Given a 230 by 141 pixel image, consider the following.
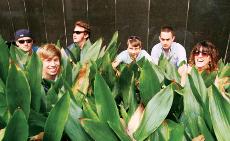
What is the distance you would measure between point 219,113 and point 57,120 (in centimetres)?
44

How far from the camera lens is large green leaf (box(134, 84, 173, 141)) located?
4.06 feet

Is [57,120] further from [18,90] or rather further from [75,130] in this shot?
[18,90]

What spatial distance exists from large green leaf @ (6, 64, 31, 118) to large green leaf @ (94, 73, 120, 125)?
0.66ft

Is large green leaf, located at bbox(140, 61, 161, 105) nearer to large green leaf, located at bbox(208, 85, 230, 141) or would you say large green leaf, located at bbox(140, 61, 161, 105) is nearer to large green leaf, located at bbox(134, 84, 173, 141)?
large green leaf, located at bbox(134, 84, 173, 141)

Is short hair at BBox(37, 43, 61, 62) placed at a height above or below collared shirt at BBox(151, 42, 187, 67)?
above

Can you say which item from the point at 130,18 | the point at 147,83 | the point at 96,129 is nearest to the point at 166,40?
the point at 130,18

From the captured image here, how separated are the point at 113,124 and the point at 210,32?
17.6ft

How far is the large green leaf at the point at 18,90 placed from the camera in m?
1.29

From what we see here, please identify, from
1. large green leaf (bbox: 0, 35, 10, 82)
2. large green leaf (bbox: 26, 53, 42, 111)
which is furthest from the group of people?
large green leaf (bbox: 26, 53, 42, 111)

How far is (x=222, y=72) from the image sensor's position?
2186mm

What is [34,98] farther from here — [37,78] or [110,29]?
[110,29]

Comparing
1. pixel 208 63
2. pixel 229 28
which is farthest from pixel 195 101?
pixel 229 28

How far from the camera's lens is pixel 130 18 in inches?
263

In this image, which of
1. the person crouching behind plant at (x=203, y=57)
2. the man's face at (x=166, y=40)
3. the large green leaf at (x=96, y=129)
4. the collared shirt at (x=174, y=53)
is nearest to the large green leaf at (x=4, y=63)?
the large green leaf at (x=96, y=129)
